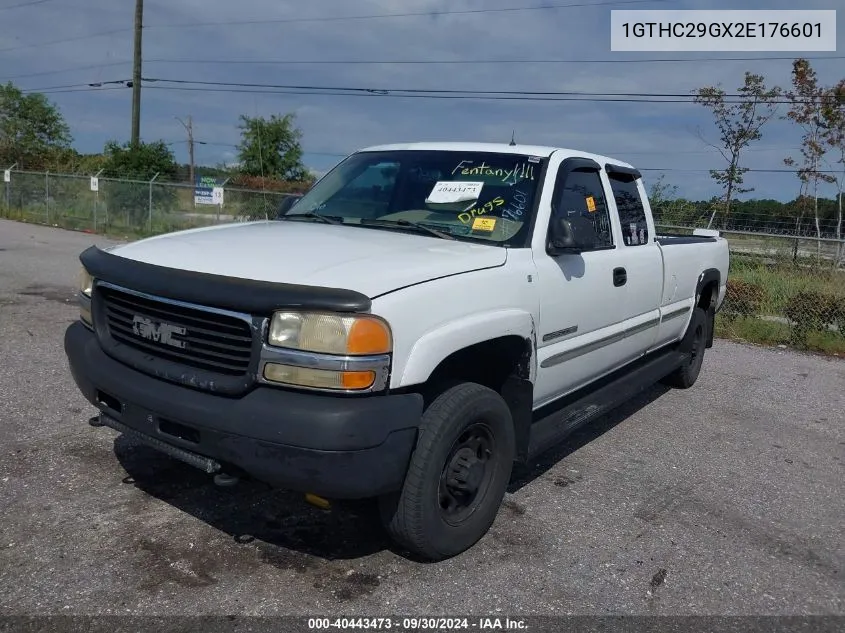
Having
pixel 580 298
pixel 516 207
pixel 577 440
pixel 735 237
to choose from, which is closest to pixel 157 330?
pixel 516 207

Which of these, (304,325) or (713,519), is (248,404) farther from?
(713,519)

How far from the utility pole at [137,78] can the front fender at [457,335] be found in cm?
2727

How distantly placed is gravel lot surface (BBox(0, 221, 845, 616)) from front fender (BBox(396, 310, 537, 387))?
98 cm

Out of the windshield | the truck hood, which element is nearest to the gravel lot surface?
the truck hood

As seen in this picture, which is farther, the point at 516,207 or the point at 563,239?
the point at 516,207

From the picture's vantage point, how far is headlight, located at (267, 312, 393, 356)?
9.34ft

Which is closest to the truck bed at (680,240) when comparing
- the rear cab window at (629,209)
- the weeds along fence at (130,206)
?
the rear cab window at (629,209)

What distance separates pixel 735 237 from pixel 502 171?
1255 centimetres

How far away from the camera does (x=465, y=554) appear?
11.8ft

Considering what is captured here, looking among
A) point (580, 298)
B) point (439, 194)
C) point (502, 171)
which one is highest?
point (502, 171)

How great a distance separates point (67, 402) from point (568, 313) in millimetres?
3643

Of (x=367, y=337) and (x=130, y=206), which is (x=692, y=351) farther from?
(x=130, y=206)

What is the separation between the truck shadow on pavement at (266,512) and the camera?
142 inches

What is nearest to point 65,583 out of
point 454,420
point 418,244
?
point 454,420
